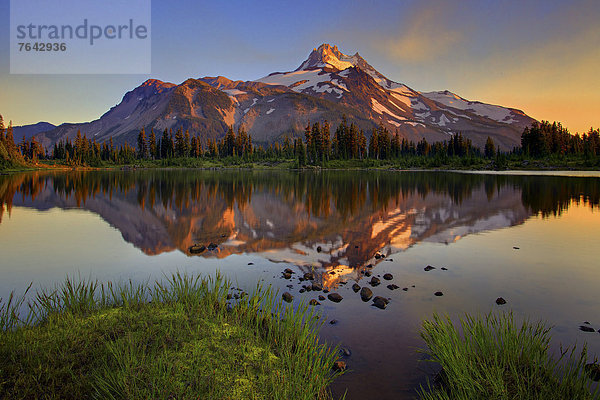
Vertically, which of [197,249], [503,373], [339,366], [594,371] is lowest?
[339,366]

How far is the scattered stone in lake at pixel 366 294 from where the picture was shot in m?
11.3

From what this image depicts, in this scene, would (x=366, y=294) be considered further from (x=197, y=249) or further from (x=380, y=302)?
(x=197, y=249)

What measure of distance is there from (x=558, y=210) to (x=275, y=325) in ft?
114

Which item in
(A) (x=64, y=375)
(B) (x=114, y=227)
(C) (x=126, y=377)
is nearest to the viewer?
(C) (x=126, y=377)

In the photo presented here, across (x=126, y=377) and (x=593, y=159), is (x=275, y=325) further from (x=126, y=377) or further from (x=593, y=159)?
(x=593, y=159)

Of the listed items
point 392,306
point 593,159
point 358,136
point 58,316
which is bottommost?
point 392,306

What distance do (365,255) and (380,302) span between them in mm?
6442

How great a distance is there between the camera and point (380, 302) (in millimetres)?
10750

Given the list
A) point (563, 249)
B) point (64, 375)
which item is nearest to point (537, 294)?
point (563, 249)

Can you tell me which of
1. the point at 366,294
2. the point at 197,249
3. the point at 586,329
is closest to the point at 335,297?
the point at 366,294

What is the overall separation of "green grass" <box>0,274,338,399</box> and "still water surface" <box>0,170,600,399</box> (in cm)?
176

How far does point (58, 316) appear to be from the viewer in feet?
27.0

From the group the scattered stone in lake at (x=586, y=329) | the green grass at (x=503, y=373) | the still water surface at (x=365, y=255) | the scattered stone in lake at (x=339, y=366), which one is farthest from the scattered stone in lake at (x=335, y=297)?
the scattered stone in lake at (x=586, y=329)

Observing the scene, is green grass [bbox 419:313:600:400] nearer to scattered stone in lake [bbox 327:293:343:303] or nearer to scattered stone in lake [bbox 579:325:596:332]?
scattered stone in lake [bbox 579:325:596:332]
